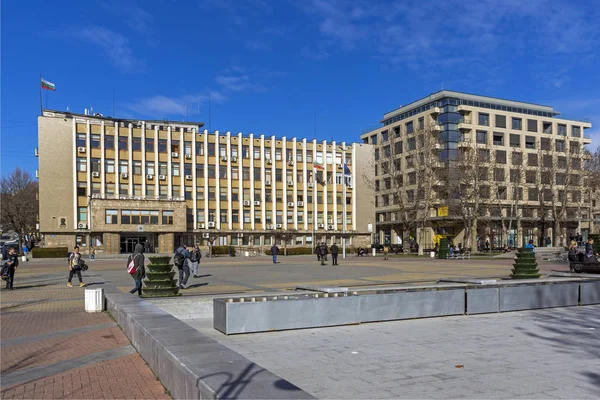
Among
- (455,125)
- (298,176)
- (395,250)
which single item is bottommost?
(395,250)

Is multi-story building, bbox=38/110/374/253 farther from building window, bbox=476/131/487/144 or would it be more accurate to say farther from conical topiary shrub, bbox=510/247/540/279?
conical topiary shrub, bbox=510/247/540/279

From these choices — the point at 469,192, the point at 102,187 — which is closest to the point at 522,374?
the point at 469,192

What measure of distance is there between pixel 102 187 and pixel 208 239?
15487 millimetres

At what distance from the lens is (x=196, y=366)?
4875 millimetres

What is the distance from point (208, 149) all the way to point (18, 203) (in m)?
26.2

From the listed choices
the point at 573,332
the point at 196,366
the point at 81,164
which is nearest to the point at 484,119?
the point at 81,164

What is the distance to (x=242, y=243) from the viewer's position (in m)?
72.1

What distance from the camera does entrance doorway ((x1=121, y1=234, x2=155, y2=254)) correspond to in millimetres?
63688

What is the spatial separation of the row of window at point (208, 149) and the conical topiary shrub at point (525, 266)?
58.0m

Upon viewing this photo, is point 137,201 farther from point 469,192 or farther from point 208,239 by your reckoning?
point 469,192

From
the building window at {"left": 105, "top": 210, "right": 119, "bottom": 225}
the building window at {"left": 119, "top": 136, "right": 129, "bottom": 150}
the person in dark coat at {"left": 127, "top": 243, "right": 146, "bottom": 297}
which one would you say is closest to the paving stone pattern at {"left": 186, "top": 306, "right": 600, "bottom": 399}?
the person in dark coat at {"left": 127, "top": 243, "right": 146, "bottom": 297}

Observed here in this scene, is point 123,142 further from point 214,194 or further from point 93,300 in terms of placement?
point 93,300

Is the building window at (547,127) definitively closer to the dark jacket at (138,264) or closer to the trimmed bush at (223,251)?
the trimmed bush at (223,251)

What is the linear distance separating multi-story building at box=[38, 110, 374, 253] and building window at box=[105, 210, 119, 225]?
0.39ft
